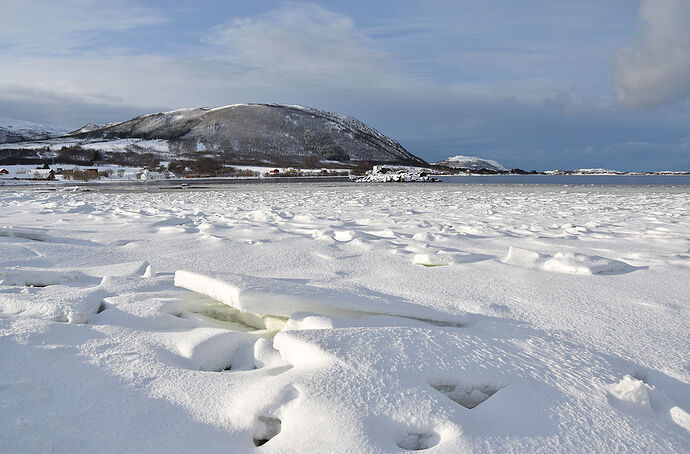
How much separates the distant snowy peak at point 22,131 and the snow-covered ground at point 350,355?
151013mm

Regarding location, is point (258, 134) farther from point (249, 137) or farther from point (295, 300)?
point (295, 300)

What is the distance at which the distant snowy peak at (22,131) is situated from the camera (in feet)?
448

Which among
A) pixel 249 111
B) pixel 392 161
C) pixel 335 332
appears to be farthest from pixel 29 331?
pixel 249 111

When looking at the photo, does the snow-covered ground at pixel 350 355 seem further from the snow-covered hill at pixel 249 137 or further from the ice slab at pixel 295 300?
the snow-covered hill at pixel 249 137

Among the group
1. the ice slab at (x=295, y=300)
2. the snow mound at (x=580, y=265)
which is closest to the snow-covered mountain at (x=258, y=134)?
the snow mound at (x=580, y=265)

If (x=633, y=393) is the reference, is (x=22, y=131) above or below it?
above

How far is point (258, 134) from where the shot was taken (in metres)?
112

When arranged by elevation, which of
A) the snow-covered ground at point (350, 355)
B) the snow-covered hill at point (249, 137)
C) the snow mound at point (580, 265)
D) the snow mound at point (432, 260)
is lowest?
the snow-covered ground at point (350, 355)

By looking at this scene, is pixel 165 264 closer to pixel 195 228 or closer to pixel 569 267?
pixel 195 228

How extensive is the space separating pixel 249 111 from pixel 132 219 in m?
121

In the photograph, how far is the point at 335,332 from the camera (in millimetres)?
2125

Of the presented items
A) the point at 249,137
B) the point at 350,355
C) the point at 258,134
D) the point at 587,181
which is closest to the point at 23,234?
the point at 350,355

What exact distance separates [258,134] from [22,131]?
9026cm

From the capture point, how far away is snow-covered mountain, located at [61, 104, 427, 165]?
335 feet
